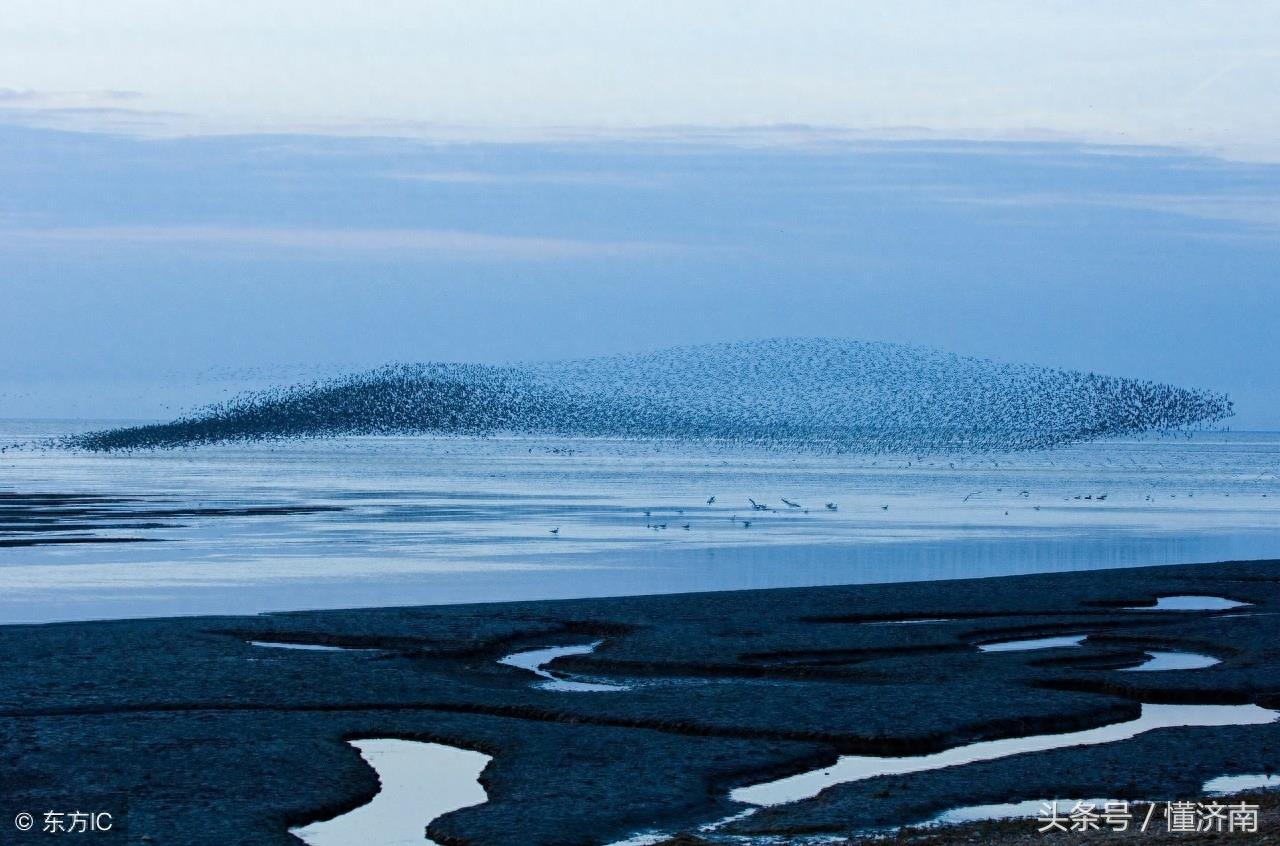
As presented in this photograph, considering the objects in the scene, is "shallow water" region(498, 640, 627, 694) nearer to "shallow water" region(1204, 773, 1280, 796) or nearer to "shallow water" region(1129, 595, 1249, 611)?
"shallow water" region(1204, 773, 1280, 796)

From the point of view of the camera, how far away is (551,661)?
19781mm

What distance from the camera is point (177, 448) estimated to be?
152 metres

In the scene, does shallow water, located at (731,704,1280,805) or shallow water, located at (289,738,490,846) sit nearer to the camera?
shallow water, located at (289,738,490,846)

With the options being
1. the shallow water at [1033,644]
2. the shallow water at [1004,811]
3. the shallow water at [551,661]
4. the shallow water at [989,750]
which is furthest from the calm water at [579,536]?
A: the shallow water at [1004,811]

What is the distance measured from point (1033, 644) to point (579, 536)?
23538 millimetres

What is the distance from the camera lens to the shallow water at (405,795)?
11320mm

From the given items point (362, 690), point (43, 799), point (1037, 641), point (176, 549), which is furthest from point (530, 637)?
point (176, 549)

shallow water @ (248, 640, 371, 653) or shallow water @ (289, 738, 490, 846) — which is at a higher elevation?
shallow water @ (289, 738, 490, 846)

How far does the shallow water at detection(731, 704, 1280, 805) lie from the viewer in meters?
12.8

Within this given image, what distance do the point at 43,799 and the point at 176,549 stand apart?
27.0 metres

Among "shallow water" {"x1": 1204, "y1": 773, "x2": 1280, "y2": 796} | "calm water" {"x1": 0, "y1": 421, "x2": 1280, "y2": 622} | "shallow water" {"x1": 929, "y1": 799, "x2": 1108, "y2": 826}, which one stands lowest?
"calm water" {"x1": 0, "y1": 421, "x2": 1280, "y2": 622}

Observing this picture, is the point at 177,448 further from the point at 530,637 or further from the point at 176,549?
the point at 530,637

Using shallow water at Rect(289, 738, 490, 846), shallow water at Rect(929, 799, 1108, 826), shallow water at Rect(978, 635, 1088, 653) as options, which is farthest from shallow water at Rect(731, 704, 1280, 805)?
shallow water at Rect(978, 635, 1088, 653)

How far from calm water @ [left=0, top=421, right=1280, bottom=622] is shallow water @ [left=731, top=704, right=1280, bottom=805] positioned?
14.4m
